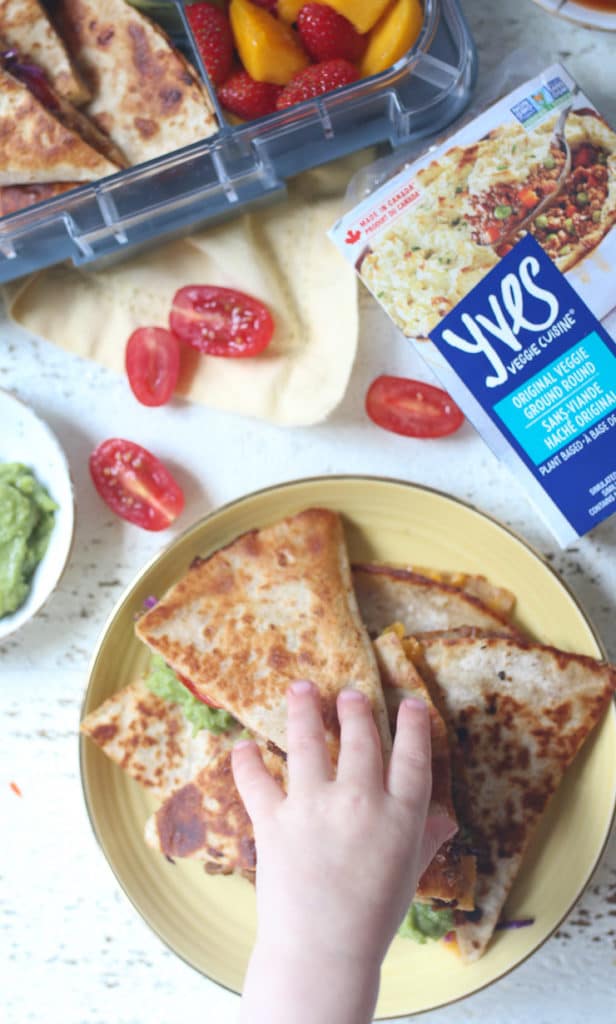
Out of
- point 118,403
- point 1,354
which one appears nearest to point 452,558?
point 118,403

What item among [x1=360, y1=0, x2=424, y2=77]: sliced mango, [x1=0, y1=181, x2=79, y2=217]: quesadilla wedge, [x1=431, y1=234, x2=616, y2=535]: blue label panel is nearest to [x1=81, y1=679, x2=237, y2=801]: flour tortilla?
[x1=431, y1=234, x2=616, y2=535]: blue label panel

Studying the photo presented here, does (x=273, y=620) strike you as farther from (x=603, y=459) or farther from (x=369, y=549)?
(x=603, y=459)

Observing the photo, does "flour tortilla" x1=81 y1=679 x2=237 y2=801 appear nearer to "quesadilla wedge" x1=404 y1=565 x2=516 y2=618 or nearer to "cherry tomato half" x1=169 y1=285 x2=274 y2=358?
"quesadilla wedge" x1=404 y1=565 x2=516 y2=618

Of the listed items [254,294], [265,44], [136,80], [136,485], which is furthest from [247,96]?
[136,485]

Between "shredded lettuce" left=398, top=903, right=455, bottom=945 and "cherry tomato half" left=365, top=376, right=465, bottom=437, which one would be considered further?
"cherry tomato half" left=365, top=376, right=465, bottom=437

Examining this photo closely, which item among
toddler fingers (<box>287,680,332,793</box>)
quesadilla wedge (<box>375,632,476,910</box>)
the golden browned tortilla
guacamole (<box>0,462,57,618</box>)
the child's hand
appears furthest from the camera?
guacamole (<box>0,462,57,618</box>)

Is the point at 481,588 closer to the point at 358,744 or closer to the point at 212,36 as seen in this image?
the point at 358,744

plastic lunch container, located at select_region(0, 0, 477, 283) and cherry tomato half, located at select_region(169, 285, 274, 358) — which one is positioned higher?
plastic lunch container, located at select_region(0, 0, 477, 283)
